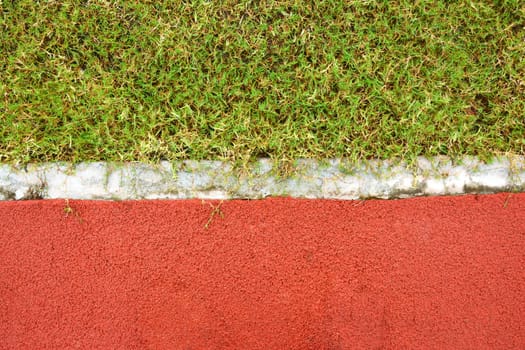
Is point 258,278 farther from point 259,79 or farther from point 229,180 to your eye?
point 259,79

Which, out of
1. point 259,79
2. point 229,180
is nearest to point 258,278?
point 229,180

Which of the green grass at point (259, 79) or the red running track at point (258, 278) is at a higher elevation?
the green grass at point (259, 79)

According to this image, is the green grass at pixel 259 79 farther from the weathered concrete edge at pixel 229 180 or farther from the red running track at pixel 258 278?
the red running track at pixel 258 278

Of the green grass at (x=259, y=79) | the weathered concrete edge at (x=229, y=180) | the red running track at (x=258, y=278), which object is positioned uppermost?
the green grass at (x=259, y=79)

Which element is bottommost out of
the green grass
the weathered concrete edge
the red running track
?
the red running track

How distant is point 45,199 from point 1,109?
1.80 ft

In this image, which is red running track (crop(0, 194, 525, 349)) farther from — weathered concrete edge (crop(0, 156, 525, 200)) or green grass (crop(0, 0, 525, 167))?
green grass (crop(0, 0, 525, 167))

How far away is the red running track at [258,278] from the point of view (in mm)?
1862

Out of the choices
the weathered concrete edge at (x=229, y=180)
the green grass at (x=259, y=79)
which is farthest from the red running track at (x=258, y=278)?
the green grass at (x=259, y=79)

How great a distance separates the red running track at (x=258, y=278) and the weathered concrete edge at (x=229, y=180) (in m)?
0.07

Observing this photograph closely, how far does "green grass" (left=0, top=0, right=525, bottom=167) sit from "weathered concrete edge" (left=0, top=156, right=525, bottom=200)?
0.07m

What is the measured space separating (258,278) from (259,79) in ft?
3.42

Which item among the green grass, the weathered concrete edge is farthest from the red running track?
the green grass

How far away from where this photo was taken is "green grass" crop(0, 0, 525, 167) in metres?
1.96
